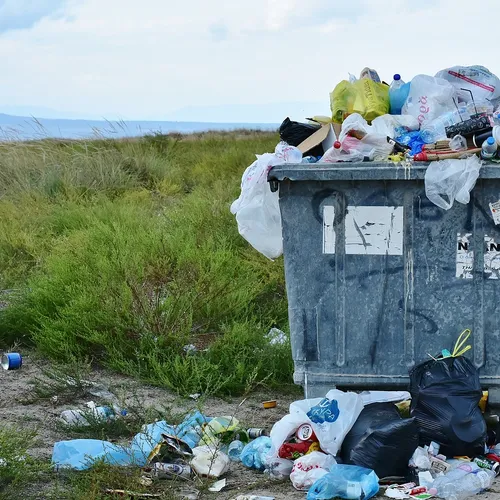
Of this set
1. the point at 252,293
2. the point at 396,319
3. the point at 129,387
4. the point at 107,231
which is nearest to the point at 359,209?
the point at 396,319

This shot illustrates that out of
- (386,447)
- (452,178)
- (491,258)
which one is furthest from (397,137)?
(386,447)

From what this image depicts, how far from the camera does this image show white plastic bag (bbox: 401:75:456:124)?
458cm

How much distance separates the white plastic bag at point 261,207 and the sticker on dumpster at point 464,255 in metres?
0.85

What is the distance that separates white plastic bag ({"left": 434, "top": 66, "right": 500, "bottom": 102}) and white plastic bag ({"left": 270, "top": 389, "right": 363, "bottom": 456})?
1.74 metres

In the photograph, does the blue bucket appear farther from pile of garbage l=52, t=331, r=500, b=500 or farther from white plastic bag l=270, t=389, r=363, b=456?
white plastic bag l=270, t=389, r=363, b=456

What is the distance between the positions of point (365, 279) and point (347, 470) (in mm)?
941

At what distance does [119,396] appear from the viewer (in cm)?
495

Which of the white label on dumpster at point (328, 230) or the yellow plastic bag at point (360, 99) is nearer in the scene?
the white label on dumpster at point (328, 230)

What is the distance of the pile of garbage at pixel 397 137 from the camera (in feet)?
13.4

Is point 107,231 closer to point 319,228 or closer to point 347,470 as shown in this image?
point 319,228

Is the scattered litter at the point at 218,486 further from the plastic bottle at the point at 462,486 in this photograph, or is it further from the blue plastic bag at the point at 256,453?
the plastic bottle at the point at 462,486

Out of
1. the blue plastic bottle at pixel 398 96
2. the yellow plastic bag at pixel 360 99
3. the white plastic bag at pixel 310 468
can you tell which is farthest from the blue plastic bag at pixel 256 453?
the blue plastic bottle at pixel 398 96

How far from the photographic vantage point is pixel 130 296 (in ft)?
18.4

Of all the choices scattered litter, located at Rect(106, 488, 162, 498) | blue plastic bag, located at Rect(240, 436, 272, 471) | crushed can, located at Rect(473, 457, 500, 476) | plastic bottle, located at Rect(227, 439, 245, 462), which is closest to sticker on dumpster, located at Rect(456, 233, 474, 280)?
crushed can, located at Rect(473, 457, 500, 476)
